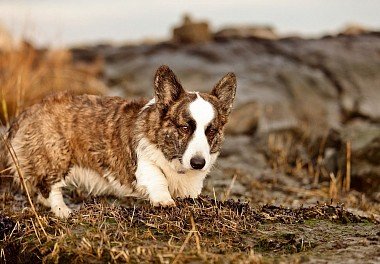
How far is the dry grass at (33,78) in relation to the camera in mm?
10422

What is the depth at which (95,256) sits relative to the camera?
4633 mm

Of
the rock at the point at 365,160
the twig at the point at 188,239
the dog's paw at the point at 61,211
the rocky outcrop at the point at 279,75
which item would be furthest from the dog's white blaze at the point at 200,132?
the rocky outcrop at the point at 279,75

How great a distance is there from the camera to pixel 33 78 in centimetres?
1131

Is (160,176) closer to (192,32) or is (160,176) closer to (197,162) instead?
(197,162)

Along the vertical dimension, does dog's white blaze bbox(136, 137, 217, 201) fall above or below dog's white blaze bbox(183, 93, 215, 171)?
below

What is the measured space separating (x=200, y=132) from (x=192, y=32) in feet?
49.8

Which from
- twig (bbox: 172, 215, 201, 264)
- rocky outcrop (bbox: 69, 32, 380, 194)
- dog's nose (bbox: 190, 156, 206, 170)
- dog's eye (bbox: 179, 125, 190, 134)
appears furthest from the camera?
rocky outcrop (bbox: 69, 32, 380, 194)

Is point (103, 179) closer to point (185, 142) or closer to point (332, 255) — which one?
point (185, 142)

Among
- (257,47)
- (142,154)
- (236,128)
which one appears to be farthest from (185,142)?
(257,47)

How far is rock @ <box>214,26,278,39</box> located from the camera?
20.8 m

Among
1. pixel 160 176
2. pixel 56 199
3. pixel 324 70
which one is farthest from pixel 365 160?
pixel 324 70

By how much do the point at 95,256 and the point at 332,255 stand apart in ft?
5.56

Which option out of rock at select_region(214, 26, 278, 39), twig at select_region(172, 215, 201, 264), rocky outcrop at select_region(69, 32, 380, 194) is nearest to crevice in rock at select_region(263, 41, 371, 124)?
rocky outcrop at select_region(69, 32, 380, 194)

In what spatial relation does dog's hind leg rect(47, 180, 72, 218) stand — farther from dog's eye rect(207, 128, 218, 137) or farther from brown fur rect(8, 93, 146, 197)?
dog's eye rect(207, 128, 218, 137)
